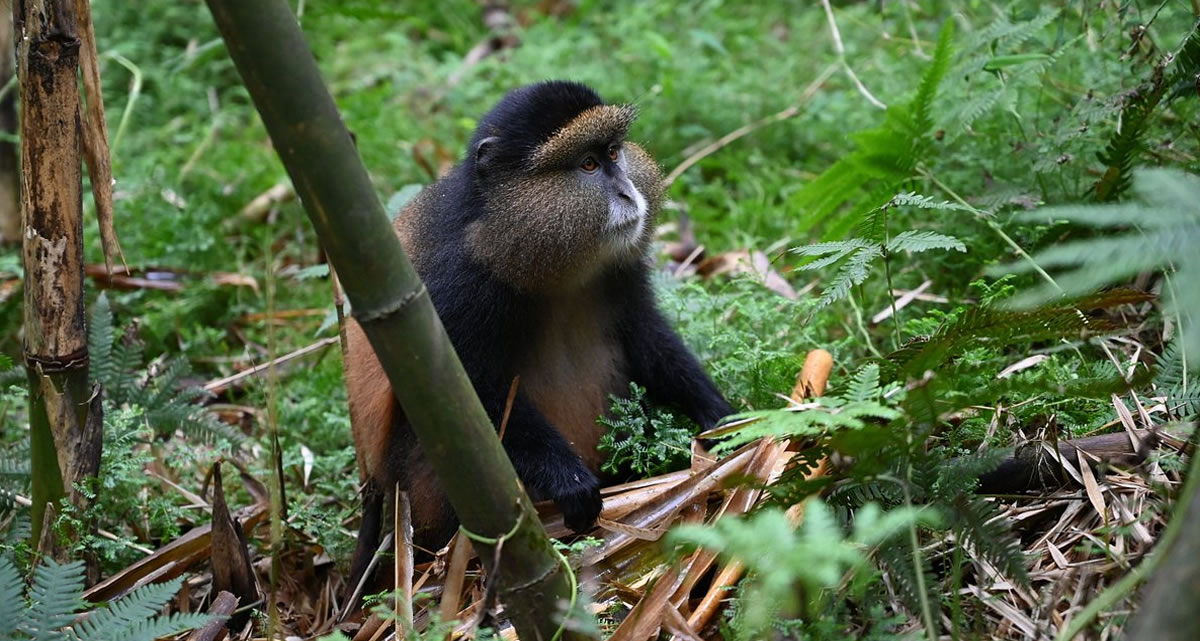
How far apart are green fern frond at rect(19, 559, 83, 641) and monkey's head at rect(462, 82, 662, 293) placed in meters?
1.83

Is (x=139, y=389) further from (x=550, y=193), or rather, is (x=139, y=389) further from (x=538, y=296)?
(x=550, y=193)

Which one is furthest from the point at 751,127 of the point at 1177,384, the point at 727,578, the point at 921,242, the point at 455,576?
the point at 455,576

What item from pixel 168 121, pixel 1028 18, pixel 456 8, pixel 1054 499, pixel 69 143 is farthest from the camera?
pixel 456 8

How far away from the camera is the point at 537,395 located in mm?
4457

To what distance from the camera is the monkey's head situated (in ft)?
14.1

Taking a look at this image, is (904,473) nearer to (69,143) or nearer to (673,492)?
(673,492)

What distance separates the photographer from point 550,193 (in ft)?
14.4

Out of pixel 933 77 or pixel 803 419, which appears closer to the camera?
pixel 803 419

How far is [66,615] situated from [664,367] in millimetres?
2460

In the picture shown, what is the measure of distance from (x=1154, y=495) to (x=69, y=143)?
310 cm

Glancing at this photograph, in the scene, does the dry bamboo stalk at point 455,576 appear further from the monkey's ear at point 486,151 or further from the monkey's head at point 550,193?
the monkey's ear at point 486,151

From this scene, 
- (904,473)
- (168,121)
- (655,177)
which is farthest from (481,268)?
(168,121)

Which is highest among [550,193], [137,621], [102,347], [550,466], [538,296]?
[102,347]

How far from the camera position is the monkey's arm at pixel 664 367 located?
4.66 metres
